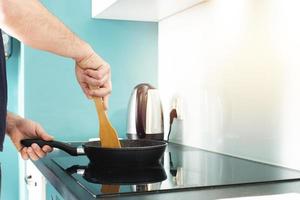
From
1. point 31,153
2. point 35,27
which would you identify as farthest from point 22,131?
point 35,27

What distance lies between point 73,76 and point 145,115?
0.36 m

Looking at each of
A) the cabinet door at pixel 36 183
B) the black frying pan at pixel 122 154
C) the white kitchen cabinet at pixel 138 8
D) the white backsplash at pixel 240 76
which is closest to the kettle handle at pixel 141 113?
the white backsplash at pixel 240 76

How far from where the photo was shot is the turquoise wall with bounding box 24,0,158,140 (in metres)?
1.74

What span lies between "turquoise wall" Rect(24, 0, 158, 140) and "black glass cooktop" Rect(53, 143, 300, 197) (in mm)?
461

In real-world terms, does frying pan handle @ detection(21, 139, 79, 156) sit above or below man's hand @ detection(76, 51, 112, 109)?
below

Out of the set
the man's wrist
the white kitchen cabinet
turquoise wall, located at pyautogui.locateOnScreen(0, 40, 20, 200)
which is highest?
the white kitchen cabinet

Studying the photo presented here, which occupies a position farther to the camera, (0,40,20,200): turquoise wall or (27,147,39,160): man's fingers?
(0,40,20,200): turquoise wall

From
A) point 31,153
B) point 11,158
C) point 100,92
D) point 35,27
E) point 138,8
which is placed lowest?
point 11,158

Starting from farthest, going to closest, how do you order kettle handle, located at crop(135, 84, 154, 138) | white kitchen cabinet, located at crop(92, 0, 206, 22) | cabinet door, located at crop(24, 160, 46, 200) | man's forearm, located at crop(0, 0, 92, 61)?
kettle handle, located at crop(135, 84, 154, 138) → white kitchen cabinet, located at crop(92, 0, 206, 22) → cabinet door, located at crop(24, 160, 46, 200) → man's forearm, located at crop(0, 0, 92, 61)

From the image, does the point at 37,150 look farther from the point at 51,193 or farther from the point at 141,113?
the point at 141,113

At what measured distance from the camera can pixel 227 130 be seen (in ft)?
4.42

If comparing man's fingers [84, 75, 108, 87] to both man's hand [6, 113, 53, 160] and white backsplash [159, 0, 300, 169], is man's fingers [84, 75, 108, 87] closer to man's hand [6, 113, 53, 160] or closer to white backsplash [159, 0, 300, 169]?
man's hand [6, 113, 53, 160]

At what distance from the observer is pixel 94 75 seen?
103 cm

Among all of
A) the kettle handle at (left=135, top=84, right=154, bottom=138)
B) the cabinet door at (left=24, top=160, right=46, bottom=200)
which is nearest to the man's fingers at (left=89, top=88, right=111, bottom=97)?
the cabinet door at (left=24, top=160, right=46, bottom=200)
